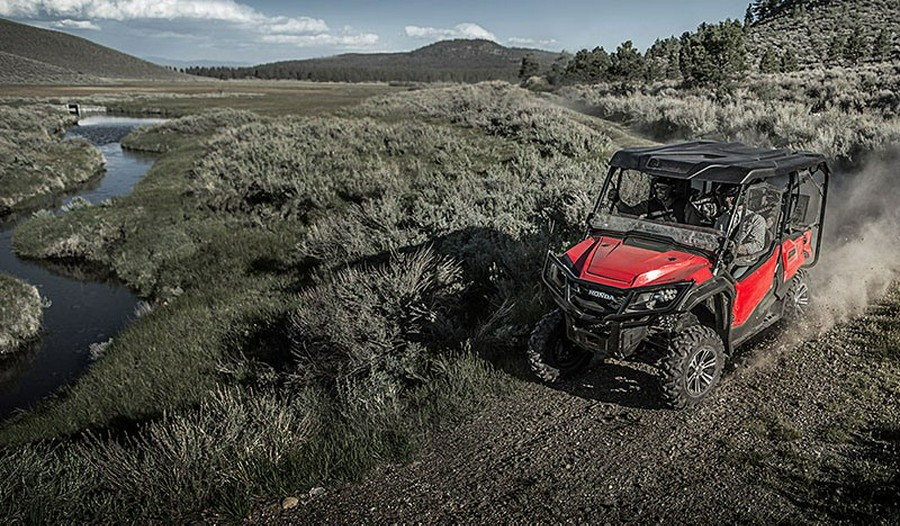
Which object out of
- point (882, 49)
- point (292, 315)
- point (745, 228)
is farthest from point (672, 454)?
point (882, 49)

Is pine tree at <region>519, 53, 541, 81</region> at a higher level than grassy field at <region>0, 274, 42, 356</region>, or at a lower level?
higher

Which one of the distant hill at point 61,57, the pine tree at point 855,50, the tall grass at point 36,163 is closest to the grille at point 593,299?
the tall grass at point 36,163

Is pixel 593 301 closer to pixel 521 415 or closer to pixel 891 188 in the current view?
pixel 521 415

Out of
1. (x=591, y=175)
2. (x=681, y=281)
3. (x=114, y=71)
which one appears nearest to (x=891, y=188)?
(x=591, y=175)

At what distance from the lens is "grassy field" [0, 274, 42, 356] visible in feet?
37.3

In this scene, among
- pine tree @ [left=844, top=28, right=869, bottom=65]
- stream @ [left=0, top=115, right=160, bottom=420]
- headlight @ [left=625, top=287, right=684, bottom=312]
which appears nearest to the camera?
headlight @ [left=625, top=287, right=684, bottom=312]

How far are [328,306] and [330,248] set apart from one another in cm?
414

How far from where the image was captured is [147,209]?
19.3 meters

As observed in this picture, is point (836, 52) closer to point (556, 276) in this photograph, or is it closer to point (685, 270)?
point (685, 270)

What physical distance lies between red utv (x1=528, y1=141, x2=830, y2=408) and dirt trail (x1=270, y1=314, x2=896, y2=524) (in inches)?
14.9

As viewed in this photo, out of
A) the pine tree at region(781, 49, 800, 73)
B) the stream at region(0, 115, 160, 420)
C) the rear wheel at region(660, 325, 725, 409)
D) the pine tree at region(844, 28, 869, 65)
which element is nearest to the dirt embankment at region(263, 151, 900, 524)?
the rear wheel at region(660, 325, 725, 409)

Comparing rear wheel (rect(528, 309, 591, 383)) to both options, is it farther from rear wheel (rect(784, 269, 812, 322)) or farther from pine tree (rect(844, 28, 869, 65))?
pine tree (rect(844, 28, 869, 65))

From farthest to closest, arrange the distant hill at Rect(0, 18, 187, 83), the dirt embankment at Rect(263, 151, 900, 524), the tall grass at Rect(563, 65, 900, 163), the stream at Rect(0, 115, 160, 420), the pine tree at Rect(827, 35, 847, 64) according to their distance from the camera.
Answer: the distant hill at Rect(0, 18, 187, 83)
the pine tree at Rect(827, 35, 847, 64)
the tall grass at Rect(563, 65, 900, 163)
the stream at Rect(0, 115, 160, 420)
the dirt embankment at Rect(263, 151, 900, 524)

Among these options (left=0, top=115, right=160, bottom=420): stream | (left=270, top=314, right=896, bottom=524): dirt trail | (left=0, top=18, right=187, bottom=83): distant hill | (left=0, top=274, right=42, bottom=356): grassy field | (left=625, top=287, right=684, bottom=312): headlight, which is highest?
(left=0, top=18, right=187, bottom=83): distant hill
